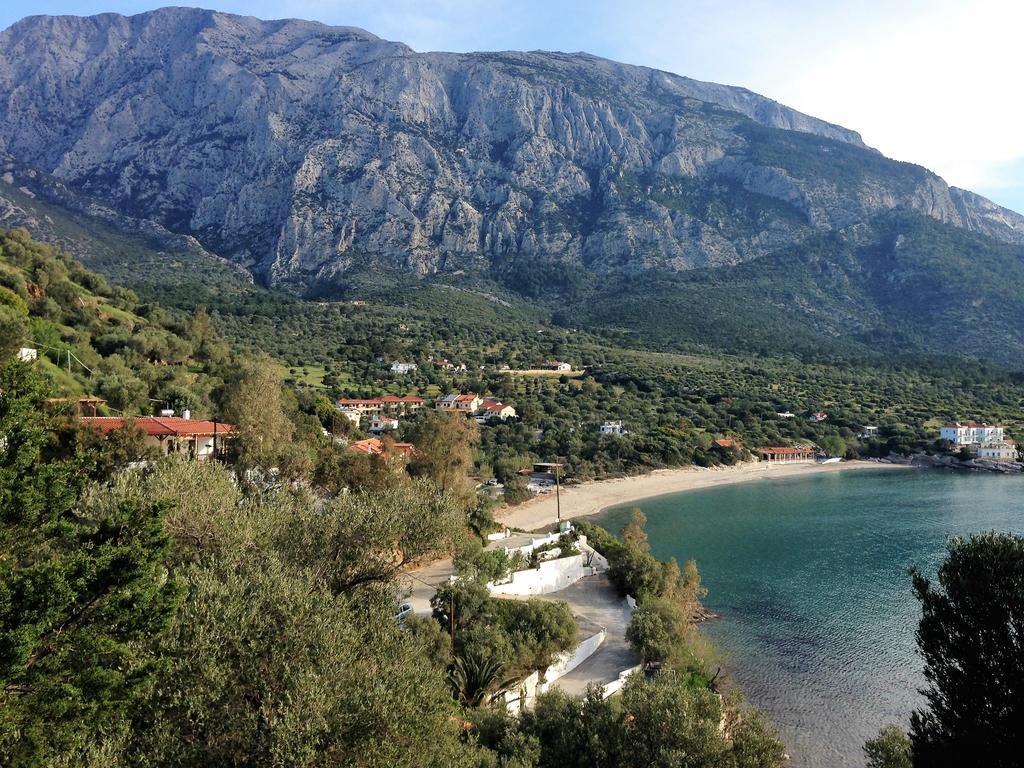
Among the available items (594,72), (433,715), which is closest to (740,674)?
(433,715)

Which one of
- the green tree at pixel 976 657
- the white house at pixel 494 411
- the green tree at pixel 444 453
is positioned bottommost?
the white house at pixel 494 411

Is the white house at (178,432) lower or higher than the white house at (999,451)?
higher

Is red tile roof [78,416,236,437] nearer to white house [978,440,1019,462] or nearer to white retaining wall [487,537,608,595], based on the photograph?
white retaining wall [487,537,608,595]

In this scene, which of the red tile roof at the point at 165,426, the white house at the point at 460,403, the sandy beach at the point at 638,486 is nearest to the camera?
the red tile roof at the point at 165,426

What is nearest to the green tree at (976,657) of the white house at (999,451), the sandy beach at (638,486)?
the sandy beach at (638,486)

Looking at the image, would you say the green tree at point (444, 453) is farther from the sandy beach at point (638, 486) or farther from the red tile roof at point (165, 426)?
the sandy beach at point (638, 486)

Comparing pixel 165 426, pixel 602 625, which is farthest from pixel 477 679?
pixel 165 426
